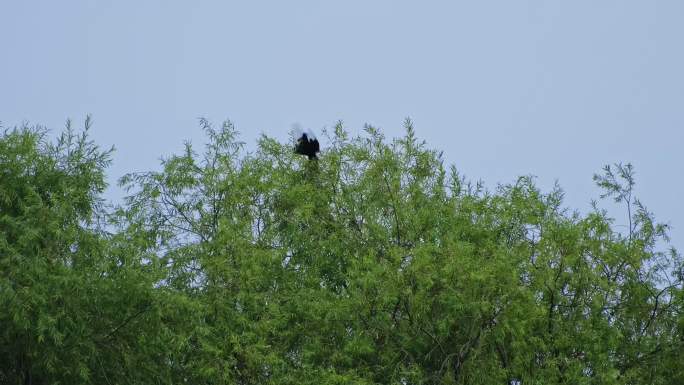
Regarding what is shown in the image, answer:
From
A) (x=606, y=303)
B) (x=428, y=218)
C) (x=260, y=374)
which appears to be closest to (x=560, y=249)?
(x=606, y=303)

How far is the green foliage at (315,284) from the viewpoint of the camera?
19000 millimetres

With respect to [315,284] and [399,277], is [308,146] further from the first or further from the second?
[399,277]

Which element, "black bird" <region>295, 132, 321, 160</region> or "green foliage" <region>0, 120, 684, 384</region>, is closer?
"green foliage" <region>0, 120, 684, 384</region>

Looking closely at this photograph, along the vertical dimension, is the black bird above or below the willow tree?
above

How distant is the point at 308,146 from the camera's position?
90.1 feet

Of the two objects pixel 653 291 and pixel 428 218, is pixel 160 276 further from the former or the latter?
pixel 653 291

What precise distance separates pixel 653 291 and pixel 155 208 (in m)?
9.87

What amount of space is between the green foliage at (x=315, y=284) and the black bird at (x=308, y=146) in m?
1.68

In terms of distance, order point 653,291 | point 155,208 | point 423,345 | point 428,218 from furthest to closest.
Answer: point 155,208, point 428,218, point 653,291, point 423,345

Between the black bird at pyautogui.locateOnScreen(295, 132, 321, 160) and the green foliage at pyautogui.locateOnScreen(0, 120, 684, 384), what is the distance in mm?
1685

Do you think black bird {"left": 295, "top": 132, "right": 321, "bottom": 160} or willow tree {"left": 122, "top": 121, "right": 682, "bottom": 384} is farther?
black bird {"left": 295, "top": 132, "right": 321, "bottom": 160}

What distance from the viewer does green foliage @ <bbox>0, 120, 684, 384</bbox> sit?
19.0 m

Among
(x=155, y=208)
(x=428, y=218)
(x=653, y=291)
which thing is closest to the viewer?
(x=653, y=291)

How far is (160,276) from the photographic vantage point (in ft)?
64.1
